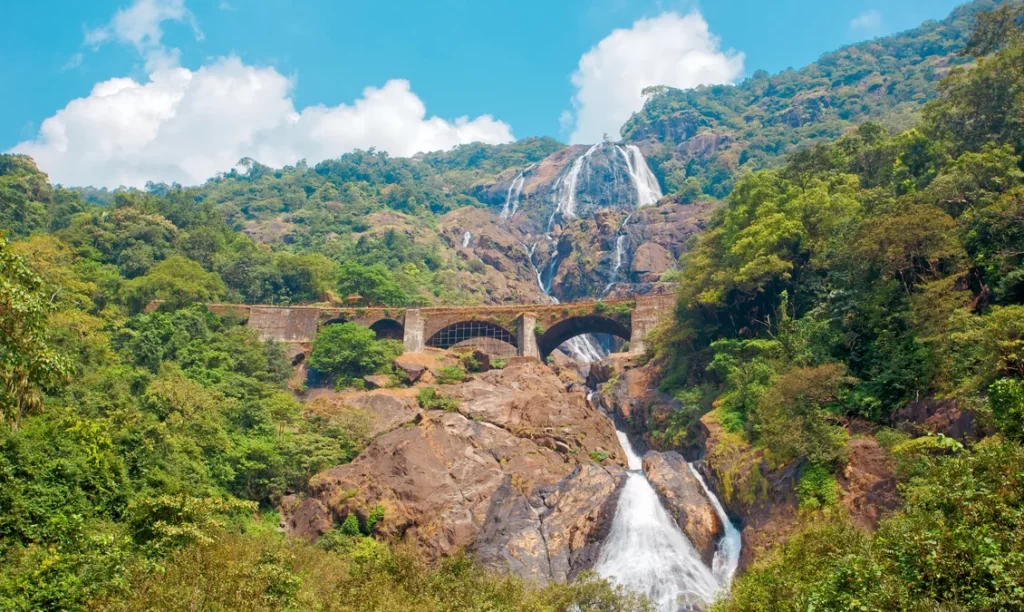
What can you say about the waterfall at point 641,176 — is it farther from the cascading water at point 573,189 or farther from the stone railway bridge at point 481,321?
the stone railway bridge at point 481,321

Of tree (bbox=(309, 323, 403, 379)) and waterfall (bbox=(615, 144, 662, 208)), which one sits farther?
waterfall (bbox=(615, 144, 662, 208))

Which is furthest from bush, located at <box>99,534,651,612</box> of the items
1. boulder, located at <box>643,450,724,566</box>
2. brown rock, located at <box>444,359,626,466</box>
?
brown rock, located at <box>444,359,626,466</box>

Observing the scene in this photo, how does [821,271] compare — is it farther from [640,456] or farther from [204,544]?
[204,544]

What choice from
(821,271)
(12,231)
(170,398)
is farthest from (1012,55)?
(12,231)

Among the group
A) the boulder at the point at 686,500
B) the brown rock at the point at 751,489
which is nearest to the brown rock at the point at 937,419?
the brown rock at the point at 751,489

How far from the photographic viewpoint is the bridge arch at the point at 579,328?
2095 inches

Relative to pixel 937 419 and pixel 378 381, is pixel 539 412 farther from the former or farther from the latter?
pixel 937 419

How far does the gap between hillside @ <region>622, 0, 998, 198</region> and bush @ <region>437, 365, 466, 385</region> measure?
186 ft

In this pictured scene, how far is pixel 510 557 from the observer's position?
26.8 meters

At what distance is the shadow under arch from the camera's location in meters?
55.5

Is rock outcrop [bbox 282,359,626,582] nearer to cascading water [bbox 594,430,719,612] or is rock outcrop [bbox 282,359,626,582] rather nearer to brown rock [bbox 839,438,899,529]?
cascading water [bbox 594,430,719,612]

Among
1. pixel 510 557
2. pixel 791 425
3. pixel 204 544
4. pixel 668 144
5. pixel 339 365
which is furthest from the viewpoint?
pixel 668 144

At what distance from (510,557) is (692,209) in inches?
2707

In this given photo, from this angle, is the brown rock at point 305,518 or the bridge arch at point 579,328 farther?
the bridge arch at point 579,328
